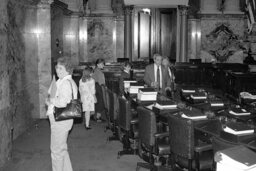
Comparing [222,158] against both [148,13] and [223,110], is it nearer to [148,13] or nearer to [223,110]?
[223,110]

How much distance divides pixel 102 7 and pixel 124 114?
11913 mm

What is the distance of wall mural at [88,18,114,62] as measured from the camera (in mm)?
16578

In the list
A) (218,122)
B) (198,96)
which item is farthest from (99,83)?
(218,122)

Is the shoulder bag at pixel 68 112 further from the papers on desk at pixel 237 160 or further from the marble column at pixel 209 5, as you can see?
the marble column at pixel 209 5

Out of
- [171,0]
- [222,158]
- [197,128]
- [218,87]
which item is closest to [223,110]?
[197,128]

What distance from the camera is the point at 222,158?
10.3ft

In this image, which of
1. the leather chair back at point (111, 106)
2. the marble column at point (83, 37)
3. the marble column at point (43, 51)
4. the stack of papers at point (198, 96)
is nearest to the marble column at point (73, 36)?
the marble column at point (83, 37)

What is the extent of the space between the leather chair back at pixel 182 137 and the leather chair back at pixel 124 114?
1.24m

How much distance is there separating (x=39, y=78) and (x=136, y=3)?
8508mm

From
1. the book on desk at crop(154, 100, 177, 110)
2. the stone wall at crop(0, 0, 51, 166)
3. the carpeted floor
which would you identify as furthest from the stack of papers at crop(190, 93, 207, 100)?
the stone wall at crop(0, 0, 51, 166)

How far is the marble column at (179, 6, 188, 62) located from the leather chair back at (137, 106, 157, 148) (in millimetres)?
12181

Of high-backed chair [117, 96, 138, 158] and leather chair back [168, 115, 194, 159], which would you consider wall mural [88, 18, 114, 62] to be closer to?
high-backed chair [117, 96, 138, 158]

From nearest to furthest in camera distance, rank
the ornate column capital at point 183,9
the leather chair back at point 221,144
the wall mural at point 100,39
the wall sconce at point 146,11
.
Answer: the leather chair back at point 221,144, the wall mural at point 100,39, the ornate column capital at point 183,9, the wall sconce at point 146,11

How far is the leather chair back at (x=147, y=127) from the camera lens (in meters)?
4.81
